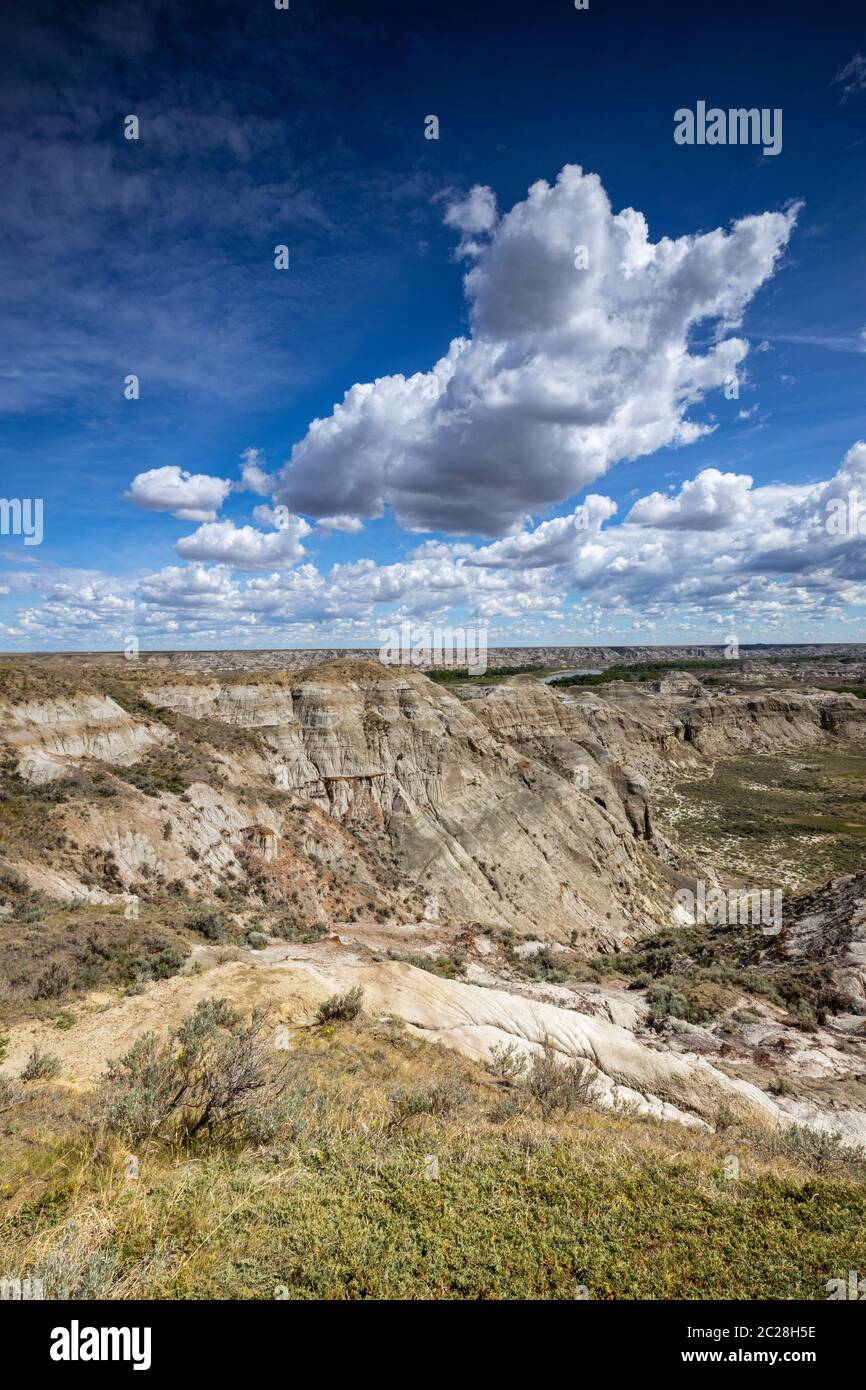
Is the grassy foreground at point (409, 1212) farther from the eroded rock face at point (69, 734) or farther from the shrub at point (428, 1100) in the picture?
the eroded rock face at point (69, 734)

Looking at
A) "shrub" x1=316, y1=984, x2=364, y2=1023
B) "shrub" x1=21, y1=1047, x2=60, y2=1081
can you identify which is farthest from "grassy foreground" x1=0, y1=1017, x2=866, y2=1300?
"shrub" x1=316, y1=984, x2=364, y2=1023

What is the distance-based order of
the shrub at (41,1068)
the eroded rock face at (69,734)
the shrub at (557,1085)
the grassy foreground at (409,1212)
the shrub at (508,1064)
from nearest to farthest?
the grassy foreground at (409,1212) → the shrub at (41,1068) → the shrub at (557,1085) → the shrub at (508,1064) → the eroded rock face at (69,734)

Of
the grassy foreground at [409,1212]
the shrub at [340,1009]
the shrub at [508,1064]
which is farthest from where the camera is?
the shrub at [340,1009]

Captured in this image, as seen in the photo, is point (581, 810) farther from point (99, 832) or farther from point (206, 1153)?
point (206, 1153)

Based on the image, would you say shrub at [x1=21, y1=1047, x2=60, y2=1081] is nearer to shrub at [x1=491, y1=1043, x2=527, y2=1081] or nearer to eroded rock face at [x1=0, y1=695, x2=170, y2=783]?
shrub at [x1=491, y1=1043, x2=527, y2=1081]

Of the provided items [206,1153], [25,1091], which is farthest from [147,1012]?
[206,1153]

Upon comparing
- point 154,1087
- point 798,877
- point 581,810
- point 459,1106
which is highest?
point 154,1087

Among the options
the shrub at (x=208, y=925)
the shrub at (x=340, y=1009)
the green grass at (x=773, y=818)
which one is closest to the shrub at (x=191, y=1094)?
the shrub at (x=340, y=1009)
